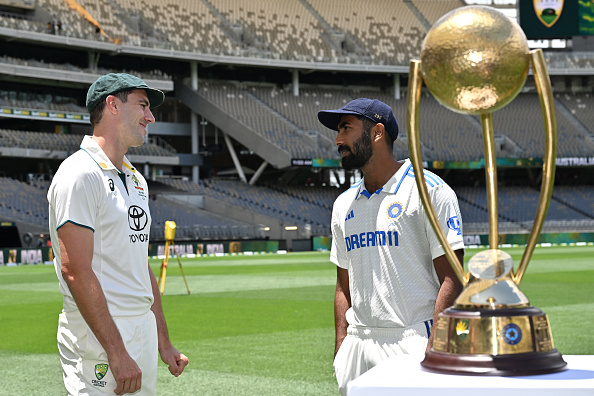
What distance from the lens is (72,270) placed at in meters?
3.40

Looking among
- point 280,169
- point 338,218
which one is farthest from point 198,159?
point 338,218

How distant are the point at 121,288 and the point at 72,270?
0.95 feet

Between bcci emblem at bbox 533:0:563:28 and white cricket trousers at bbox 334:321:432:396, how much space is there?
54.0 m

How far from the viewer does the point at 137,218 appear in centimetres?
372

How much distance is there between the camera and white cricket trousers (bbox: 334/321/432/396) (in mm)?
3697

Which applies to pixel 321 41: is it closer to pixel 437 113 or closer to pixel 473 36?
pixel 437 113

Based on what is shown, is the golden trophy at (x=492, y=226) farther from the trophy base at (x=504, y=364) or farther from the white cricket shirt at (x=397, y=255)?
the white cricket shirt at (x=397, y=255)

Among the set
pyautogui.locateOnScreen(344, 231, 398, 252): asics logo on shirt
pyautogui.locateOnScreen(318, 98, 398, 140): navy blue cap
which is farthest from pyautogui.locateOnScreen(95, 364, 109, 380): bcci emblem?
pyautogui.locateOnScreen(318, 98, 398, 140): navy blue cap

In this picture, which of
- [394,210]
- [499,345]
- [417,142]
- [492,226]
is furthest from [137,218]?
[499,345]

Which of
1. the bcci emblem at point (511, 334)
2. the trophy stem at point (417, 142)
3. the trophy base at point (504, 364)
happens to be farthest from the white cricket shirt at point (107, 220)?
the bcci emblem at point (511, 334)

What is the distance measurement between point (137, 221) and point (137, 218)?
0.05 feet

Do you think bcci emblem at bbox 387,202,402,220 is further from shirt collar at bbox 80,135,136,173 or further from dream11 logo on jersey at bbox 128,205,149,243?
shirt collar at bbox 80,135,136,173

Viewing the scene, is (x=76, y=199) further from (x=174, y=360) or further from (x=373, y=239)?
(x=373, y=239)

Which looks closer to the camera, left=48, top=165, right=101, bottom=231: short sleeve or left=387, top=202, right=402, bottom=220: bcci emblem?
left=48, top=165, right=101, bottom=231: short sleeve
